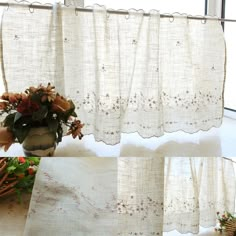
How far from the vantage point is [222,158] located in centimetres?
95

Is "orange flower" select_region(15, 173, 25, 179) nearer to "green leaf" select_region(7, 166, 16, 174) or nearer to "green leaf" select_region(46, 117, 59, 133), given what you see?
"green leaf" select_region(7, 166, 16, 174)

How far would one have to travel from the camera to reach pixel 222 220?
0.82 meters

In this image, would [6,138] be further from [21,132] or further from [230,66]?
[230,66]

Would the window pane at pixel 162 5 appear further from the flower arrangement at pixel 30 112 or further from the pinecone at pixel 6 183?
the pinecone at pixel 6 183

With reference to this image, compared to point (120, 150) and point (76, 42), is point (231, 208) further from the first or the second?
point (76, 42)

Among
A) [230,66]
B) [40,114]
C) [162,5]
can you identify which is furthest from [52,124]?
[230,66]

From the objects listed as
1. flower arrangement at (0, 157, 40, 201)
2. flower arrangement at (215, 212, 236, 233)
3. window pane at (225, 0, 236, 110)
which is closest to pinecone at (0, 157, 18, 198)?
flower arrangement at (0, 157, 40, 201)

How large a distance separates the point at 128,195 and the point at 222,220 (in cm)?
25

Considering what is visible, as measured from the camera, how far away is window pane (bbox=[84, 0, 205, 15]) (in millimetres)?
1218

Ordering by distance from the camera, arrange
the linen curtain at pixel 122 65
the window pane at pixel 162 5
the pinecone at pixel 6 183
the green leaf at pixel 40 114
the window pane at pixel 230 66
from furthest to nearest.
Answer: the window pane at pixel 230 66
the window pane at pixel 162 5
the linen curtain at pixel 122 65
the green leaf at pixel 40 114
the pinecone at pixel 6 183

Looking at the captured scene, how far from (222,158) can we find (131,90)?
36 cm

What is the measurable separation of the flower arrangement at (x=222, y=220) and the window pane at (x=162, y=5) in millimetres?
797

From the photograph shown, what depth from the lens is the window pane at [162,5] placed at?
1218 mm

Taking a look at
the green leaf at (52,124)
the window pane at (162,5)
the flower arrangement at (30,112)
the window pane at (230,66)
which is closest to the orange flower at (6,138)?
the flower arrangement at (30,112)
